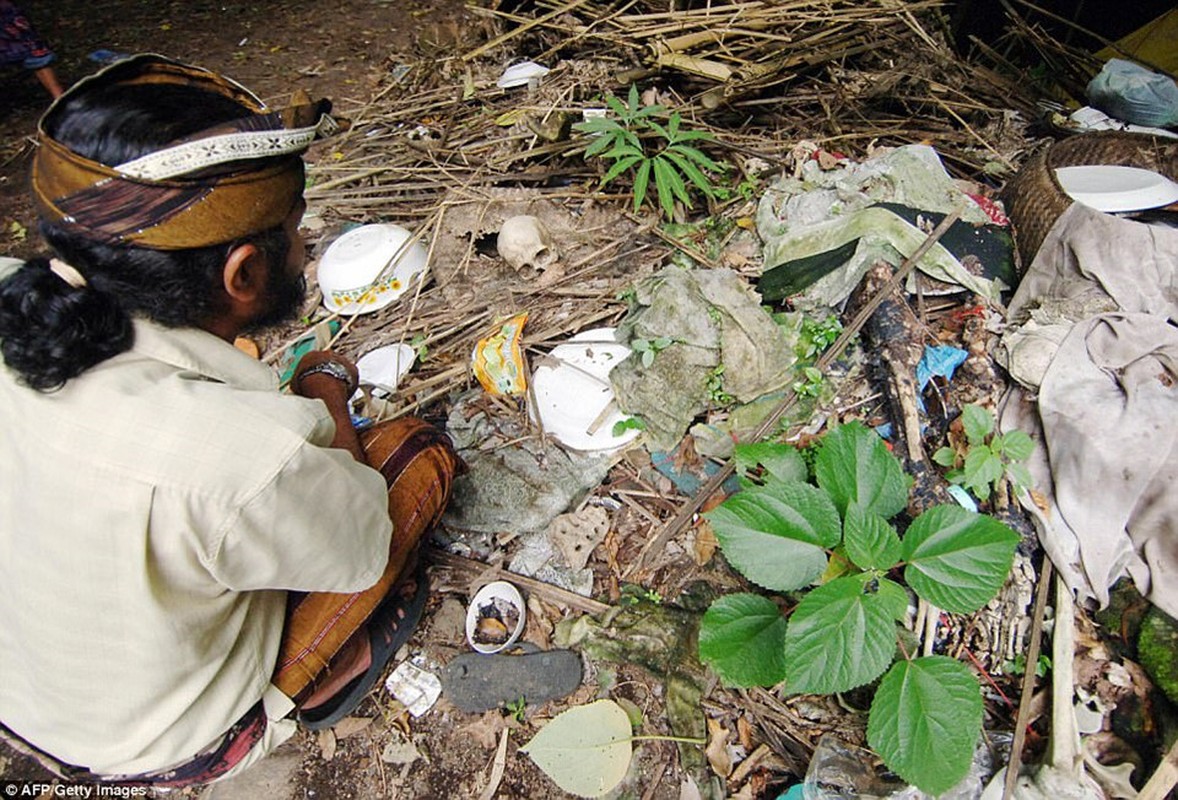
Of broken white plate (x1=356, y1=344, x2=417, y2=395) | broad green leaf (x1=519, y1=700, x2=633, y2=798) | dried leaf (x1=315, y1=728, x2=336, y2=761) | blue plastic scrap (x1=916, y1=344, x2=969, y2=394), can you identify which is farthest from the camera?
broken white plate (x1=356, y1=344, x2=417, y2=395)

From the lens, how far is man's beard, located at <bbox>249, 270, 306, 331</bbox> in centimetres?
173

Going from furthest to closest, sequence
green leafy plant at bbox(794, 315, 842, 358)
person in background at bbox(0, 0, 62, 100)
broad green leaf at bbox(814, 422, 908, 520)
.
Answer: person in background at bbox(0, 0, 62, 100) < green leafy plant at bbox(794, 315, 842, 358) < broad green leaf at bbox(814, 422, 908, 520)

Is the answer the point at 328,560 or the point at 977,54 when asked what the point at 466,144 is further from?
the point at 977,54

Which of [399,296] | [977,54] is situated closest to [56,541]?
[399,296]

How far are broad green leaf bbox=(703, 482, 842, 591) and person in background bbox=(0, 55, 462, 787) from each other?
1.02 meters

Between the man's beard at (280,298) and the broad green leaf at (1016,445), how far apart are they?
2.31 meters

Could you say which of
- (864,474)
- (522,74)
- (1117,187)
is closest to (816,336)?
(864,474)

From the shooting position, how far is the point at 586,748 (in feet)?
7.12

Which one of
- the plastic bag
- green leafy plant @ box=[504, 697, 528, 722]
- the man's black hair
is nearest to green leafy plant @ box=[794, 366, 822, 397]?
green leafy plant @ box=[504, 697, 528, 722]

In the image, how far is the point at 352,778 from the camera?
7.54 feet

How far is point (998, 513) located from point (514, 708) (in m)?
1.83

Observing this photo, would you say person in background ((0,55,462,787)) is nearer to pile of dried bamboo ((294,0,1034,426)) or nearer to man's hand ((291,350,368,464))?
man's hand ((291,350,368,464))

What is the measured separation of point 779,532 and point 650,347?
1.13m

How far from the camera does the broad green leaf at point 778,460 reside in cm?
228
